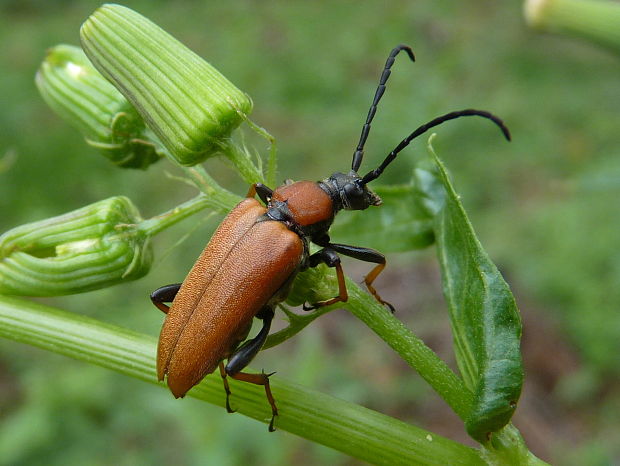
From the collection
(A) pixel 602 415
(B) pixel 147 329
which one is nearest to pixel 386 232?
(B) pixel 147 329

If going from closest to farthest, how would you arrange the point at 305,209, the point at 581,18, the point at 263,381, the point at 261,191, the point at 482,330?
the point at 482,330 → the point at 263,381 → the point at 261,191 → the point at 305,209 → the point at 581,18

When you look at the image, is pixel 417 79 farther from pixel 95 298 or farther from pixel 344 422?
pixel 344 422

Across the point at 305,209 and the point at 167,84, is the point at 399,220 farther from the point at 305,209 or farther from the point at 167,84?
the point at 167,84

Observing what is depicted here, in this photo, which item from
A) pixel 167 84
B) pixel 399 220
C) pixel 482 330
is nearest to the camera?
pixel 482 330

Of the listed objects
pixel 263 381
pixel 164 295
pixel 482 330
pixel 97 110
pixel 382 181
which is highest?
pixel 97 110

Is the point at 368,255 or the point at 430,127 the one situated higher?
the point at 430,127

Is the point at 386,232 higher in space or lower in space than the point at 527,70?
higher

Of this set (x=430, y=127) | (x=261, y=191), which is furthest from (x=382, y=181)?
(x=261, y=191)

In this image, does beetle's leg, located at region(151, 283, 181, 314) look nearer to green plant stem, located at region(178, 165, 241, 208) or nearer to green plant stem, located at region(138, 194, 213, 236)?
green plant stem, located at region(138, 194, 213, 236)

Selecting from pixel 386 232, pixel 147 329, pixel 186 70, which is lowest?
pixel 147 329
